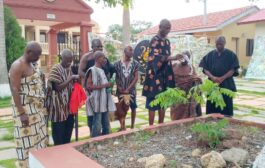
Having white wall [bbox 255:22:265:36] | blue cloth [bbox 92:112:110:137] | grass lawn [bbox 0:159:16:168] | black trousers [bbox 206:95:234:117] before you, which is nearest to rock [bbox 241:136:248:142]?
black trousers [bbox 206:95:234:117]

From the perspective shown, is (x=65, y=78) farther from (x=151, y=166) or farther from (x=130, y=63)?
(x=151, y=166)

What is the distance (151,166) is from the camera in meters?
2.53

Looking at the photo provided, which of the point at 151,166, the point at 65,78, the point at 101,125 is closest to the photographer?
the point at 151,166

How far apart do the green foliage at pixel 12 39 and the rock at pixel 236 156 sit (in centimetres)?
970

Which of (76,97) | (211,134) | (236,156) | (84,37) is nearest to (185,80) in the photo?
(76,97)

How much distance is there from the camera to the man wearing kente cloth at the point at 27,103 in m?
3.22

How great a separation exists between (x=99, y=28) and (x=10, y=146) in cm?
2610

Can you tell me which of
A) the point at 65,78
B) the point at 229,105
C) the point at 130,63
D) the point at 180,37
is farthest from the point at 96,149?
the point at 180,37

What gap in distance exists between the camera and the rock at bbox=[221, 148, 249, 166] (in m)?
2.58

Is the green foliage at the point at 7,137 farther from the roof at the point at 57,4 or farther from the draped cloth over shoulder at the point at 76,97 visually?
the roof at the point at 57,4

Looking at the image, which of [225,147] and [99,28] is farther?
[99,28]

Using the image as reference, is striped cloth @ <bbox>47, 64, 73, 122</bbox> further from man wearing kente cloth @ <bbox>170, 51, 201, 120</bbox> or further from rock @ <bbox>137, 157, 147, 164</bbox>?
man wearing kente cloth @ <bbox>170, 51, 201, 120</bbox>

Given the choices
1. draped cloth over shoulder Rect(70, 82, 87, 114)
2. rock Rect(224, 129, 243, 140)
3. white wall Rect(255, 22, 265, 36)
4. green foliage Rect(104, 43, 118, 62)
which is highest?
white wall Rect(255, 22, 265, 36)

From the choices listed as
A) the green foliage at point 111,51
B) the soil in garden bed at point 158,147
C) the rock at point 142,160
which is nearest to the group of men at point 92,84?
the soil in garden bed at point 158,147
